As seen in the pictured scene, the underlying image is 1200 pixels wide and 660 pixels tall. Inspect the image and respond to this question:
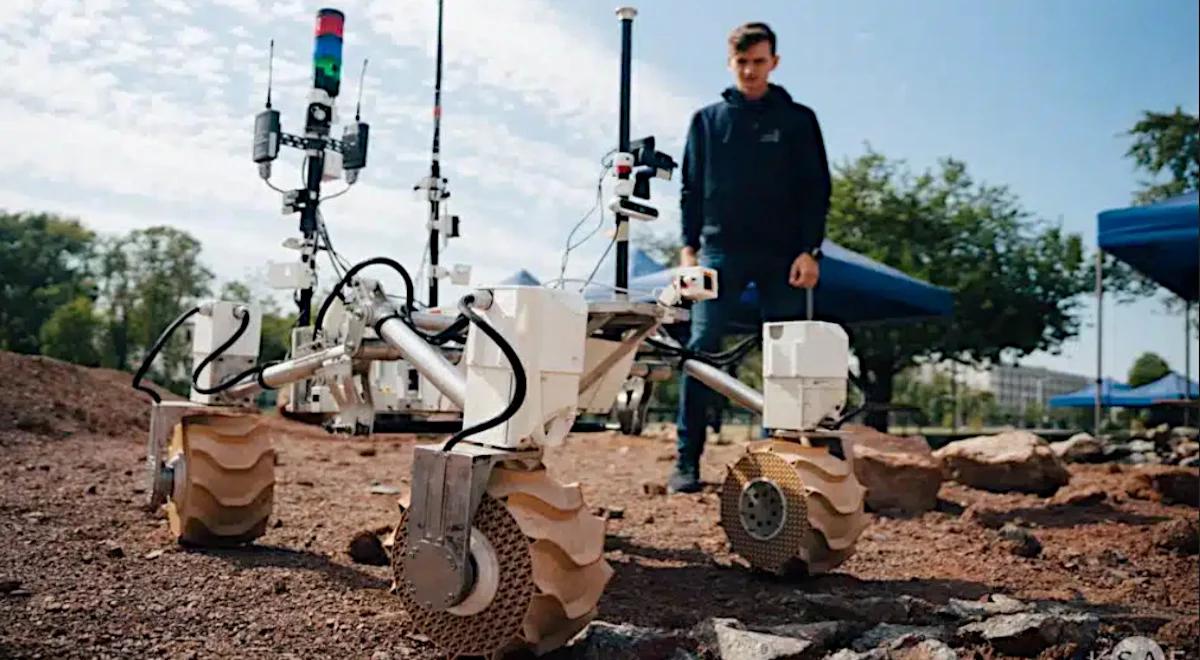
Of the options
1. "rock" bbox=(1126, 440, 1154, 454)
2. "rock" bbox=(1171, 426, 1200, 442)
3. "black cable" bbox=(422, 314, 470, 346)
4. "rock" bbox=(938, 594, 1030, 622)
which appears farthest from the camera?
"rock" bbox=(1171, 426, 1200, 442)

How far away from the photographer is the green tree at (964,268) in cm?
1941

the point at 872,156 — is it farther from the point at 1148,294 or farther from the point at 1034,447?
the point at 1034,447

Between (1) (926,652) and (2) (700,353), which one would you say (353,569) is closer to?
(2) (700,353)

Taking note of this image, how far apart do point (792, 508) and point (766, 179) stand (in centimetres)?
207

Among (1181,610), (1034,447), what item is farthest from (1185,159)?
(1181,610)

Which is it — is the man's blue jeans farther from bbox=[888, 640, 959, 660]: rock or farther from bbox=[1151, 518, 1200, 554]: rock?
bbox=[888, 640, 959, 660]: rock

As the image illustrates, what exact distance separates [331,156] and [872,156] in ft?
64.2

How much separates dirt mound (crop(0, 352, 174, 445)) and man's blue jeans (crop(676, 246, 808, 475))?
408 cm

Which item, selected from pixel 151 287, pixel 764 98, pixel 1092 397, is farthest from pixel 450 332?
pixel 1092 397

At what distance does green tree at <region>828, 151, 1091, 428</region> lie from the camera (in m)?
19.4

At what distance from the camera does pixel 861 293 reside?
33.6 ft

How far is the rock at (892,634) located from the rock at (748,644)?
0.51 ft

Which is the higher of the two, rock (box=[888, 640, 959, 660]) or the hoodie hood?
the hoodie hood

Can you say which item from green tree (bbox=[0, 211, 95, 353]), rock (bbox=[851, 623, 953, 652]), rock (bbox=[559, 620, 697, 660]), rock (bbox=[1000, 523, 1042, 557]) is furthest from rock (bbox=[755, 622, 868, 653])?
green tree (bbox=[0, 211, 95, 353])
